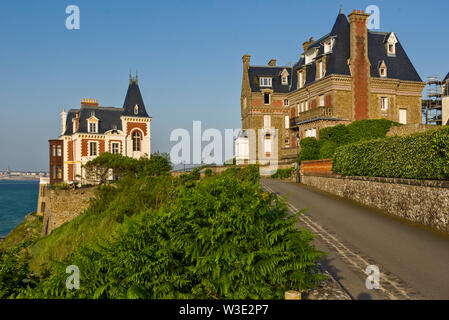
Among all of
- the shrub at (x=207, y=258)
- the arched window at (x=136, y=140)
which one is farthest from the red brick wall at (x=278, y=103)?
the shrub at (x=207, y=258)

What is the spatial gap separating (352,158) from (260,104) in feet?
101

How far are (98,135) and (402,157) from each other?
39.6m

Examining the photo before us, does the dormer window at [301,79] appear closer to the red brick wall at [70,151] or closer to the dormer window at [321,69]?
the dormer window at [321,69]

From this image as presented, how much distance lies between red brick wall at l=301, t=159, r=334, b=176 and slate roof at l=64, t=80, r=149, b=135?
26.4 metres

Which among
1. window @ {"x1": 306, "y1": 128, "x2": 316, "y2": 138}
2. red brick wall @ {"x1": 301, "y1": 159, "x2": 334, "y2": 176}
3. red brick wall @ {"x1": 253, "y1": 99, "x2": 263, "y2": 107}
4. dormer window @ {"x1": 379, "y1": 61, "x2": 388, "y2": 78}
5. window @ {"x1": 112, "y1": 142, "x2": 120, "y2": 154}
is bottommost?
red brick wall @ {"x1": 301, "y1": 159, "x2": 334, "y2": 176}

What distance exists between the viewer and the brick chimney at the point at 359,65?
1414 inches

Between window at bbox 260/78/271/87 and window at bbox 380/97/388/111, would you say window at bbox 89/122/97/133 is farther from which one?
window at bbox 380/97/388/111

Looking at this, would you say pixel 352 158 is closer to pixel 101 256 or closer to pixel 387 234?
pixel 387 234

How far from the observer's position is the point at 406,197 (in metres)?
13.4

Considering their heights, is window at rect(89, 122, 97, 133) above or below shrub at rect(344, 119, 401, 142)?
above

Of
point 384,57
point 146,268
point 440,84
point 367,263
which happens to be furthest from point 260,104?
point 146,268

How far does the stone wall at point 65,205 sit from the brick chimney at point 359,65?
2723 cm

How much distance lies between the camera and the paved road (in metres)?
6.40

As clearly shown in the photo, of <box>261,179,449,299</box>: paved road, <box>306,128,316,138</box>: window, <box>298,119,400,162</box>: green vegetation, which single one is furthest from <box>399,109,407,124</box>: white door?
<box>261,179,449,299</box>: paved road
